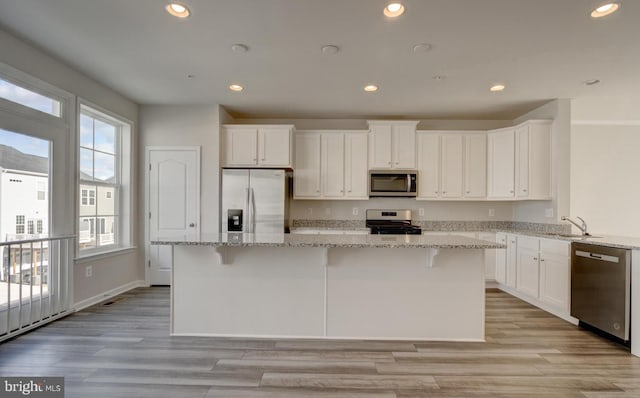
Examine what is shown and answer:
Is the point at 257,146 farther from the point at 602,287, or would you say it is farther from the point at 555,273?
the point at 602,287

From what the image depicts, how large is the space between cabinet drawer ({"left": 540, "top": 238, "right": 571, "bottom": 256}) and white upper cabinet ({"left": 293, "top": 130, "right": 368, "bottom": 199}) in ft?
7.73

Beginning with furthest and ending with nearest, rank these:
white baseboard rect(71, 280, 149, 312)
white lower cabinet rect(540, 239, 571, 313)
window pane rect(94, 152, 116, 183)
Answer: window pane rect(94, 152, 116, 183), white baseboard rect(71, 280, 149, 312), white lower cabinet rect(540, 239, 571, 313)

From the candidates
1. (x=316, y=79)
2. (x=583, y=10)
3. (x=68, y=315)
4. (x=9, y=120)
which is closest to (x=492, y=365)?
(x=583, y=10)

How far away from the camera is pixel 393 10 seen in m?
2.15

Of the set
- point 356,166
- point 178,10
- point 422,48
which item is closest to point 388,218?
point 356,166

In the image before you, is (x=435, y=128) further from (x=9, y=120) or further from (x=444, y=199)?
(x=9, y=120)

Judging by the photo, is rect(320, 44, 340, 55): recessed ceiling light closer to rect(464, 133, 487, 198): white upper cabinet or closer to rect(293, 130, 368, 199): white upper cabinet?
rect(293, 130, 368, 199): white upper cabinet

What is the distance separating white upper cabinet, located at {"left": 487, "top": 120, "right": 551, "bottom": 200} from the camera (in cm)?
409

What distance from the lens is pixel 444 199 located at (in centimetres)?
473

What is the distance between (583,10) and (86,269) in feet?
17.2

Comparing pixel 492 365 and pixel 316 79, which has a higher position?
pixel 316 79

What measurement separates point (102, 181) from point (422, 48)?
4071mm

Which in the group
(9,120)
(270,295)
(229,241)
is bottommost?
(270,295)

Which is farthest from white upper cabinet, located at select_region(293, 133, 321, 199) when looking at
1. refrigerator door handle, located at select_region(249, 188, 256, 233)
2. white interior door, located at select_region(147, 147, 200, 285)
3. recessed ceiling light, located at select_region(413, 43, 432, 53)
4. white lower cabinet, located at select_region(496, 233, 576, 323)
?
white lower cabinet, located at select_region(496, 233, 576, 323)
